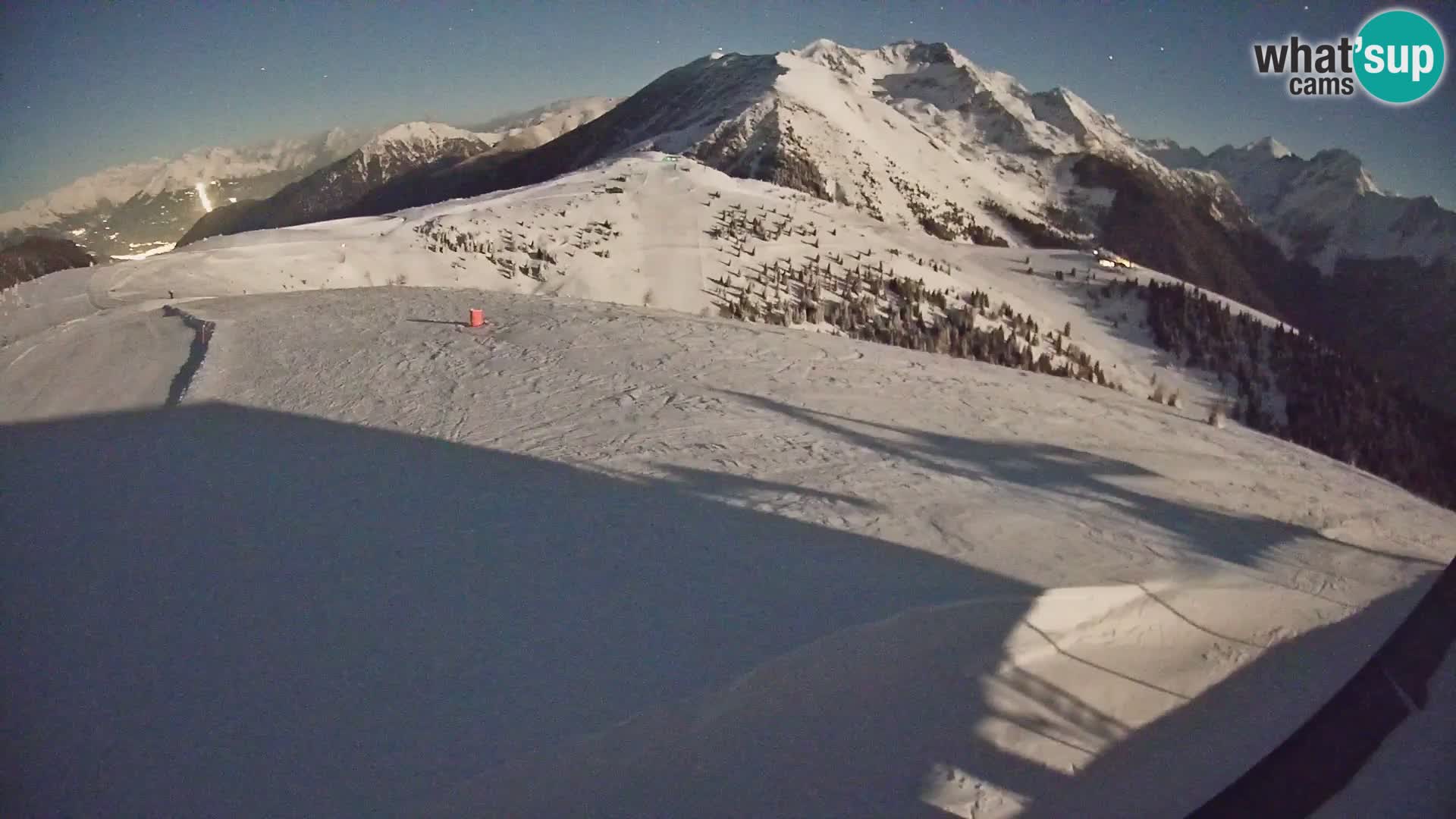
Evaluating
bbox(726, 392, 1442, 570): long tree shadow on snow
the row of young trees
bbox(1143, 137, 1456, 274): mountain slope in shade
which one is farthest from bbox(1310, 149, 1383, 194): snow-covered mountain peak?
bbox(726, 392, 1442, 570): long tree shadow on snow

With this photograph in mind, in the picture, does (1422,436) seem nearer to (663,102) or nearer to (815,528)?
(815,528)

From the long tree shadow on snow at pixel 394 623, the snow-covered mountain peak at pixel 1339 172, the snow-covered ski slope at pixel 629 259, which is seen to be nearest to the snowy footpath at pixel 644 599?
the long tree shadow on snow at pixel 394 623

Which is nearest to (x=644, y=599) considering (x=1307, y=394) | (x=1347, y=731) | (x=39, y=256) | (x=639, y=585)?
(x=639, y=585)

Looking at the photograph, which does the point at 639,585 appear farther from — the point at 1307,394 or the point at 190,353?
the point at 1307,394

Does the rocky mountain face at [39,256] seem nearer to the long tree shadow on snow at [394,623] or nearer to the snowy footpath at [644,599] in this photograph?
the snowy footpath at [644,599]

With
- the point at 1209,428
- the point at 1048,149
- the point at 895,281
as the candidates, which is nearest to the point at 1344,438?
the point at 1209,428
